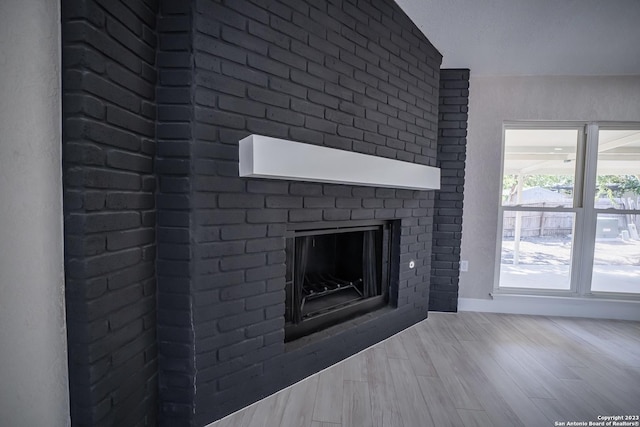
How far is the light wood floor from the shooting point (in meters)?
1.49

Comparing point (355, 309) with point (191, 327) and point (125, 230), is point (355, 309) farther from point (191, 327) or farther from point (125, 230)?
point (125, 230)

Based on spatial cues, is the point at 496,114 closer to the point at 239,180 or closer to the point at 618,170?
the point at 618,170

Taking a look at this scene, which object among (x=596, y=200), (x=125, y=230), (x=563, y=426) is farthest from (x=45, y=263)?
(x=596, y=200)

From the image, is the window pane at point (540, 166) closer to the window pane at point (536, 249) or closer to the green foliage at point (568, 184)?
the green foliage at point (568, 184)

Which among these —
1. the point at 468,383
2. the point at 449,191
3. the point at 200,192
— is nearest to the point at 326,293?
the point at 468,383

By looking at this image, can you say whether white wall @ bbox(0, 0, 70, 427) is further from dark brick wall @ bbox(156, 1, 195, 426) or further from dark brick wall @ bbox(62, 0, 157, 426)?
A: dark brick wall @ bbox(156, 1, 195, 426)

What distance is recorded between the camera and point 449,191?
2.90m

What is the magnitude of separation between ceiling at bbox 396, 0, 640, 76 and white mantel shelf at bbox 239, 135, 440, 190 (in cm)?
114

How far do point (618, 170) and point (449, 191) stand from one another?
1.76 meters

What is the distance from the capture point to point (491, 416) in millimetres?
1506

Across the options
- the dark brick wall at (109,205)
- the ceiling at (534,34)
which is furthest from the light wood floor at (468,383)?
the ceiling at (534,34)

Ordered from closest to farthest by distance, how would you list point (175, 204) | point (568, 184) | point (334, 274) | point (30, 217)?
point (30, 217) < point (175, 204) < point (334, 274) < point (568, 184)

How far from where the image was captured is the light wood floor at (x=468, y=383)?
1.49m

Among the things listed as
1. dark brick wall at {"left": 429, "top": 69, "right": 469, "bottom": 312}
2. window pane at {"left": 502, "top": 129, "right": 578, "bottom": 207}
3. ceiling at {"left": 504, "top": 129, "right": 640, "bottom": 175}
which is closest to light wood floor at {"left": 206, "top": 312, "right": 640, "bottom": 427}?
dark brick wall at {"left": 429, "top": 69, "right": 469, "bottom": 312}
